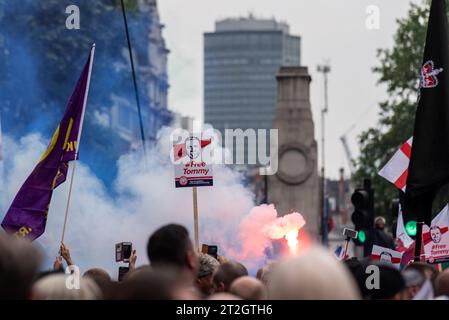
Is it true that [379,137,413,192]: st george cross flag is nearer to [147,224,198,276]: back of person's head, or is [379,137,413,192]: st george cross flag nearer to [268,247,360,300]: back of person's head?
[147,224,198,276]: back of person's head

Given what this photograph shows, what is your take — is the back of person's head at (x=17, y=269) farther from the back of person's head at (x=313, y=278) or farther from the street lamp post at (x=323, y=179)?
the street lamp post at (x=323, y=179)

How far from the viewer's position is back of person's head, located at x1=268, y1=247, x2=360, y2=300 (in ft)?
18.7

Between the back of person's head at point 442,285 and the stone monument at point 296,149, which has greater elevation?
the stone monument at point 296,149

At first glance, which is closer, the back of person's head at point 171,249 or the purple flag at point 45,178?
the back of person's head at point 171,249

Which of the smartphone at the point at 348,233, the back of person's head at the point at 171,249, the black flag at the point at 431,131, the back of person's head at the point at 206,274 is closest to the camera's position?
the back of person's head at the point at 171,249

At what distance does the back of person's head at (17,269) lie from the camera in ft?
20.1

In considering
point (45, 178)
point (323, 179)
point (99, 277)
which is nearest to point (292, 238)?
point (45, 178)

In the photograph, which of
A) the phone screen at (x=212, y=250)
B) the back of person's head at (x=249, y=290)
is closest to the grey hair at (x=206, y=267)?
Result: the back of person's head at (x=249, y=290)

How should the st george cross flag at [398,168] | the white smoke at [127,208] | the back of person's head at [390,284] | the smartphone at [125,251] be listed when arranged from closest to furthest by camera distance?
the back of person's head at [390,284], the smartphone at [125,251], the st george cross flag at [398,168], the white smoke at [127,208]

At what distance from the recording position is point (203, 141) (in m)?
16.9

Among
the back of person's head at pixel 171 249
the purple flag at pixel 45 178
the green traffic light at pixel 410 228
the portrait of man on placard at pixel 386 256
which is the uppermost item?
the purple flag at pixel 45 178
